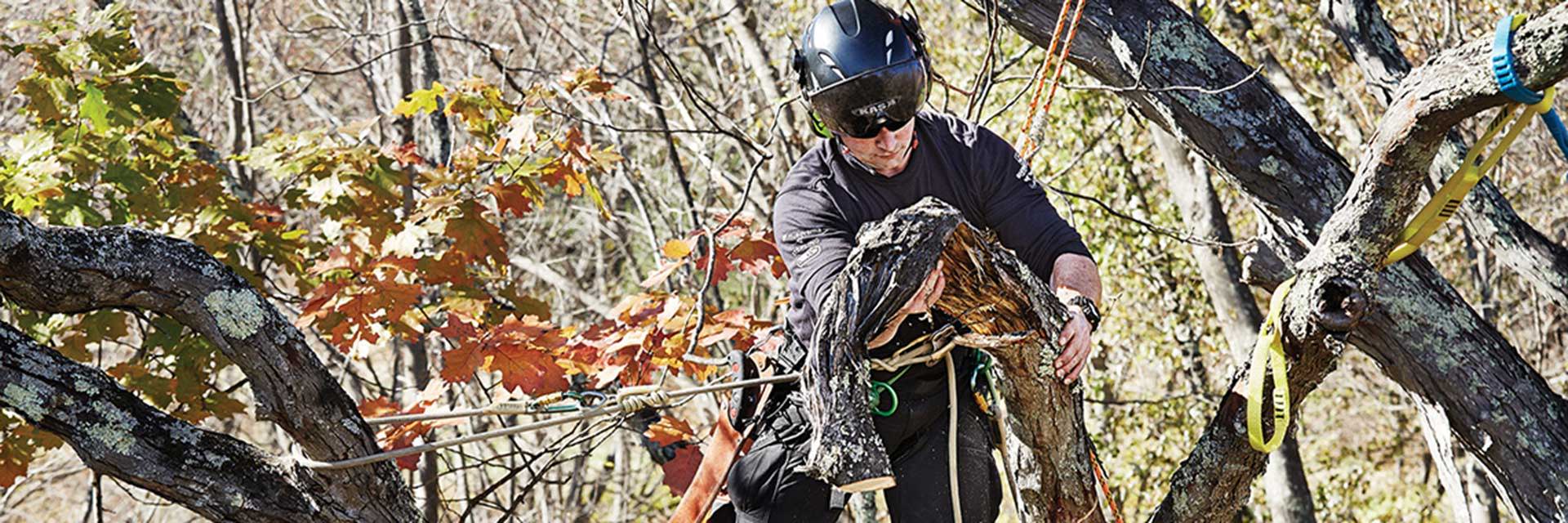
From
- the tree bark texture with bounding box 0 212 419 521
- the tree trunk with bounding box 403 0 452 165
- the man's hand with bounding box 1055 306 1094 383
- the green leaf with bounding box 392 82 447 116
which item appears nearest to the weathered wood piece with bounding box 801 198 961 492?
the man's hand with bounding box 1055 306 1094 383

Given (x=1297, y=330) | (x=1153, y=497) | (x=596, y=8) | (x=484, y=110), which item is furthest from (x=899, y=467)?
(x=596, y=8)

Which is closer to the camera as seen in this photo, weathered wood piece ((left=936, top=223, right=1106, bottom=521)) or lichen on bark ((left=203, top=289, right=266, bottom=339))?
weathered wood piece ((left=936, top=223, right=1106, bottom=521))

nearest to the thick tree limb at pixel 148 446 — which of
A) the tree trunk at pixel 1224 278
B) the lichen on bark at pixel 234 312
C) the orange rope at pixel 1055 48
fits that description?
the lichen on bark at pixel 234 312

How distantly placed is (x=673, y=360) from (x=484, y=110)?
4.42ft

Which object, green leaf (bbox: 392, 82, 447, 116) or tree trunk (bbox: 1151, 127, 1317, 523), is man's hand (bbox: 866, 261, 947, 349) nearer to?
green leaf (bbox: 392, 82, 447, 116)

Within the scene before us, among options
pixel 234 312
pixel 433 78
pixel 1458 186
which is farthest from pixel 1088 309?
pixel 433 78

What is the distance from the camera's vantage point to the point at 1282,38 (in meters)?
9.02

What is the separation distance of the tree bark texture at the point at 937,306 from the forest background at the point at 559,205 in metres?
0.98

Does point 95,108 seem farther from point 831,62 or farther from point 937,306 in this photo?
point 937,306

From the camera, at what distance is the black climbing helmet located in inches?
126

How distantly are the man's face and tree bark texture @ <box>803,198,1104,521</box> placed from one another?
692mm

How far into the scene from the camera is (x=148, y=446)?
274 cm

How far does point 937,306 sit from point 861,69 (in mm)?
631

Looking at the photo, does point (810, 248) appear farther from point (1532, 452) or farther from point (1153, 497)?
point (1153, 497)
